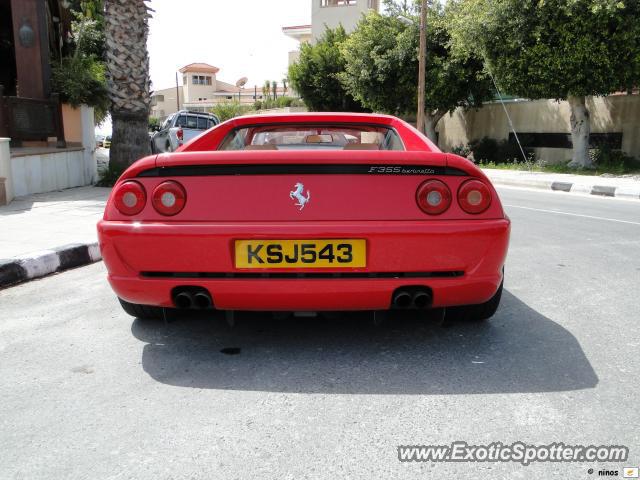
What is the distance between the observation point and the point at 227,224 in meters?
2.67

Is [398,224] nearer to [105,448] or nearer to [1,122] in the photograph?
[105,448]

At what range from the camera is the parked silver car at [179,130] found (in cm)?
→ 1708

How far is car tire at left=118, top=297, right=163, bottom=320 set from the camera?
10.7 feet

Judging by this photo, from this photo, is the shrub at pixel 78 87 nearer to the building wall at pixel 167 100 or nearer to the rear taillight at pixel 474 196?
the rear taillight at pixel 474 196

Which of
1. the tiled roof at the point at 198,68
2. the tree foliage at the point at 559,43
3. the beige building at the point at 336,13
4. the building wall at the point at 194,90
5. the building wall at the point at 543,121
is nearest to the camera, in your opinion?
the tree foliage at the point at 559,43

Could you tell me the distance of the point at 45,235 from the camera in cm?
584

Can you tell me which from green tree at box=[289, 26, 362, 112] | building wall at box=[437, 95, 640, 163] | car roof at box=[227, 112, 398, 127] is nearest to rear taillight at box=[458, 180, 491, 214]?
car roof at box=[227, 112, 398, 127]

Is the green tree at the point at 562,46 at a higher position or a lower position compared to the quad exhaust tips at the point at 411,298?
higher

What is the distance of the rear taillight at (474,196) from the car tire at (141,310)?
1766 millimetres

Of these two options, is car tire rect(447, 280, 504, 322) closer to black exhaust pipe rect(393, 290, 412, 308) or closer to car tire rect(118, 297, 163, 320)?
black exhaust pipe rect(393, 290, 412, 308)

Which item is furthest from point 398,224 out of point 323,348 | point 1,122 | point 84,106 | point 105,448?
point 84,106

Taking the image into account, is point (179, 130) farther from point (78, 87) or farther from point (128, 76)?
point (128, 76)

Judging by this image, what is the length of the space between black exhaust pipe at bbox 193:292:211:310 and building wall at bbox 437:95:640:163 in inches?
767

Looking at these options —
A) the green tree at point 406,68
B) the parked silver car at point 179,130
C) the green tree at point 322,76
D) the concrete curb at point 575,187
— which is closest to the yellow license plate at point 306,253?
the concrete curb at point 575,187
